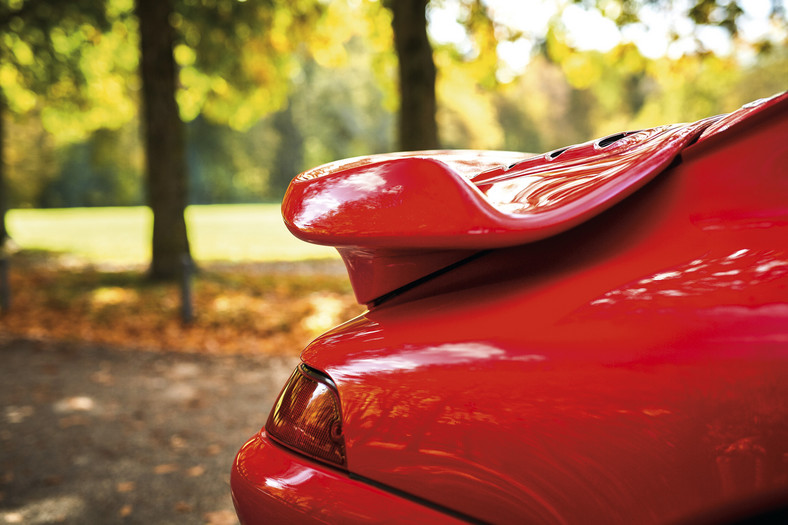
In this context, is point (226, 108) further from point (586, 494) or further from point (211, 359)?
point (586, 494)

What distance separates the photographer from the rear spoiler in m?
1.11

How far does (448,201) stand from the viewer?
1.11 meters

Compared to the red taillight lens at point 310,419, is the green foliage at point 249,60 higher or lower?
higher

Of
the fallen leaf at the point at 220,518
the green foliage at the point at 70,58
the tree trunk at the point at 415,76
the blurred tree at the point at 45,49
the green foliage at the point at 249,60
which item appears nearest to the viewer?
the fallen leaf at the point at 220,518

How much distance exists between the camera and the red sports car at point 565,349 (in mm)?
1027

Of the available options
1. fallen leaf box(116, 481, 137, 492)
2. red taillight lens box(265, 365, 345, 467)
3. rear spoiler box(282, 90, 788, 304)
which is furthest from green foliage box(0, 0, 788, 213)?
red taillight lens box(265, 365, 345, 467)

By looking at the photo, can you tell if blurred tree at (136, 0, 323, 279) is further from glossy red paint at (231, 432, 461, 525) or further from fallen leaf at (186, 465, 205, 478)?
glossy red paint at (231, 432, 461, 525)

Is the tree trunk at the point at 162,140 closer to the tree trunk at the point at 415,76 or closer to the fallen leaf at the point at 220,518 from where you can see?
the tree trunk at the point at 415,76

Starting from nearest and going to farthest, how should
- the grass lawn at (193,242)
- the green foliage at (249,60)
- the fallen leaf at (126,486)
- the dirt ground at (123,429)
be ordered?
1. the dirt ground at (123,429)
2. the fallen leaf at (126,486)
3. the green foliage at (249,60)
4. the grass lawn at (193,242)

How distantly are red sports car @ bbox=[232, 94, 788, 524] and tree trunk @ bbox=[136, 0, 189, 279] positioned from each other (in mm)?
9238

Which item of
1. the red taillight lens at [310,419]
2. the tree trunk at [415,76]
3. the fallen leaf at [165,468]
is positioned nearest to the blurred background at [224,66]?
the tree trunk at [415,76]

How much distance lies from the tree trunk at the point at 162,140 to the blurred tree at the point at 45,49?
3.08 meters

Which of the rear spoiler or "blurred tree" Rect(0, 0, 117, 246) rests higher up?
"blurred tree" Rect(0, 0, 117, 246)

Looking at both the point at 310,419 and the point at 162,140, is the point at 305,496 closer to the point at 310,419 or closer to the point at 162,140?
the point at 310,419
